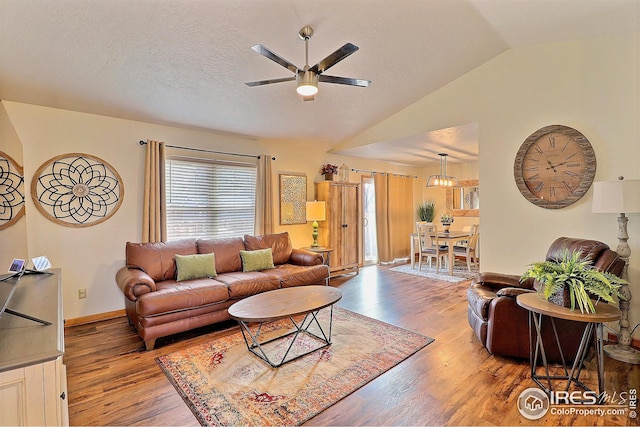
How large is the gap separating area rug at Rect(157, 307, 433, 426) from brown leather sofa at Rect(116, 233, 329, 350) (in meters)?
0.32

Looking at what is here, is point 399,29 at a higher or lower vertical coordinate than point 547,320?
higher

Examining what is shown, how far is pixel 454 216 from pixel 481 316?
16.6 ft

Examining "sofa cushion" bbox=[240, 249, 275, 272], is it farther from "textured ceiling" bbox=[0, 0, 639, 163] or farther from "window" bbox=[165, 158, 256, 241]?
"textured ceiling" bbox=[0, 0, 639, 163]

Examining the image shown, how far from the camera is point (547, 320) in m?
2.46

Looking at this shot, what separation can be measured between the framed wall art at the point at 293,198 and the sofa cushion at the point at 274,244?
62cm

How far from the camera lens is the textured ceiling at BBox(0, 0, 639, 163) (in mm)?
2403

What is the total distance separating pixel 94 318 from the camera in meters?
3.59

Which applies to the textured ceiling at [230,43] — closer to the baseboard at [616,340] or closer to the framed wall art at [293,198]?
the framed wall art at [293,198]

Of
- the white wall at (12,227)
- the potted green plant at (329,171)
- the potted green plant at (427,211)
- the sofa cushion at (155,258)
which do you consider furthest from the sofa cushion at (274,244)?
the potted green plant at (427,211)

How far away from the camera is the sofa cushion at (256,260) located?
409 centimetres

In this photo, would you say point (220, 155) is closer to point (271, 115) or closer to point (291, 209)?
point (271, 115)

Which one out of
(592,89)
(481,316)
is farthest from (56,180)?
(592,89)

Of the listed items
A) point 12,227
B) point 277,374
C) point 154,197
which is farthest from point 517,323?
point 12,227

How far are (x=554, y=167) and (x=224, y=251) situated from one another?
13.1ft
